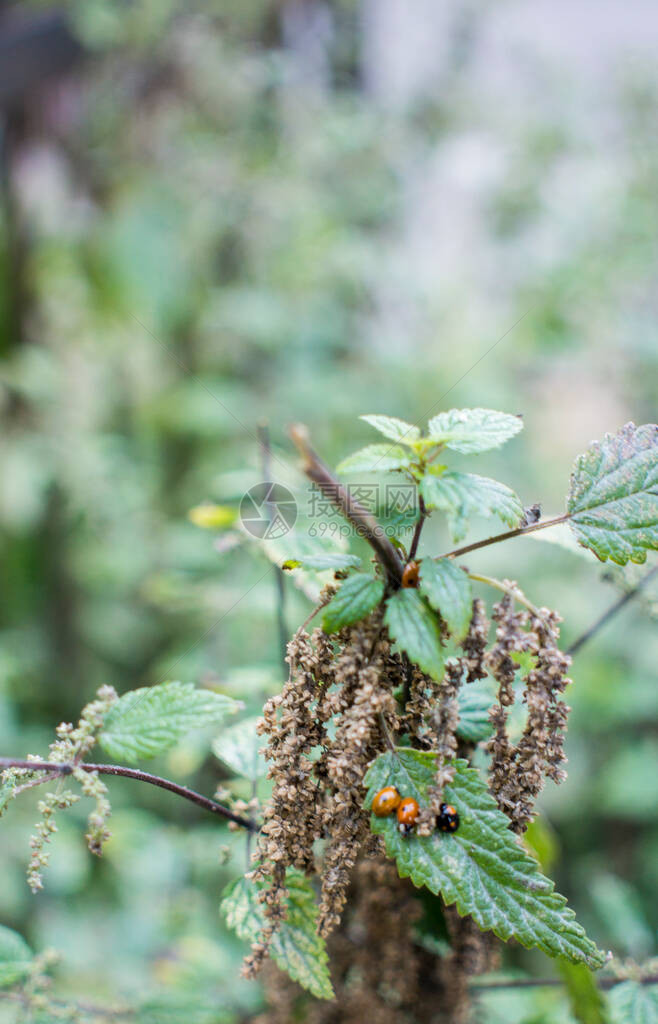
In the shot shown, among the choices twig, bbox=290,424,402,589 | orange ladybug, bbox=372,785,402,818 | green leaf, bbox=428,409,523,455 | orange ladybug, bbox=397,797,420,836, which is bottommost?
orange ladybug, bbox=397,797,420,836

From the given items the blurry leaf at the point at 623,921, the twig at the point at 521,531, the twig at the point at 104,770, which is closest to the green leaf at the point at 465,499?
the twig at the point at 521,531

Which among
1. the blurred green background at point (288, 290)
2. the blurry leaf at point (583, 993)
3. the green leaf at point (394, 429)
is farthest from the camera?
the blurred green background at point (288, 290)

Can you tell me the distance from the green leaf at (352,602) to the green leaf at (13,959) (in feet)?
1.56

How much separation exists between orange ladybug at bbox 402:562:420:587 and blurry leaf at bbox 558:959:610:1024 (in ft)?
1.29

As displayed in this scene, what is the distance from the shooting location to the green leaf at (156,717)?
50 centimetres

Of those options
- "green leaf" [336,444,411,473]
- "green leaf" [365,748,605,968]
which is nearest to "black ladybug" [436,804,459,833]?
"green leaf" [365,748,605,968]

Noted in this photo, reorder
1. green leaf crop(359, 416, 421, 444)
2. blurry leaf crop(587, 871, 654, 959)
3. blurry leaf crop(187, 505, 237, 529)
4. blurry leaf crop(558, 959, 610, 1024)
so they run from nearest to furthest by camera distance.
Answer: green leaf crop(359, 416, 421, 444) → blurry leaf crop(558, 959, 610, 1024) → blurry leaf crop(187, 505, 237, 529) → blurry leaf crop(587, 871, 654, 959)

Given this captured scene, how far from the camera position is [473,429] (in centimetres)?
47

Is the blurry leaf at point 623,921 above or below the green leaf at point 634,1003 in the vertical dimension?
above

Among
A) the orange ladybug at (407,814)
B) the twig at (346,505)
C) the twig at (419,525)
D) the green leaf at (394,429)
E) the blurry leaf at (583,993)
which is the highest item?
the green leaf at (394,429)

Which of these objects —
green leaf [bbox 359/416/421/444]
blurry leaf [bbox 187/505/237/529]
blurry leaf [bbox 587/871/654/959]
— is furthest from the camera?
blurry leaf [bbox 587/871/654/959]

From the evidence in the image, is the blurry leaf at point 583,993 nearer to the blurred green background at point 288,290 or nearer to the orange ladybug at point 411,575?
the orange ladybug at point 411,575

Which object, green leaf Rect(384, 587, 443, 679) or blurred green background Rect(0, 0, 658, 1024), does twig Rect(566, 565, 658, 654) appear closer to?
green leaf Rect(384, 587, 443, 679)

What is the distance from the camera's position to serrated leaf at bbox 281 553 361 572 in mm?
458
